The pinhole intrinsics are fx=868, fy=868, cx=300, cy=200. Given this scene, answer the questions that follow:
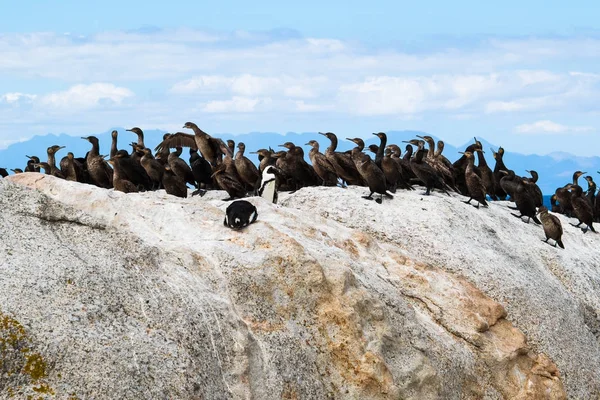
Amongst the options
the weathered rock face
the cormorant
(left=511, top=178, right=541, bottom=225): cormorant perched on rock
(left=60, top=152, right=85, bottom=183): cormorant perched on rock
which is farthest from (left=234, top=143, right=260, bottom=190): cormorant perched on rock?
the cormorant

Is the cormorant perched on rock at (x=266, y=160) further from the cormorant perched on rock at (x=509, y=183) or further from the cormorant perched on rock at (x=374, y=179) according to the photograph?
the cormorant perched on rock at (x=509, y=183)

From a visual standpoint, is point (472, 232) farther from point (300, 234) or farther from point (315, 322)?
point (315, 322)

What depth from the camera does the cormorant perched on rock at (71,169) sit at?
67.4ft

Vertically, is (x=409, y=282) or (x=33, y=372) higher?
(x=33, y=372)

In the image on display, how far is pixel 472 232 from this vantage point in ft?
56.0

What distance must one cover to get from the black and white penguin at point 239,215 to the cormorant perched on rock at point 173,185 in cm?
576

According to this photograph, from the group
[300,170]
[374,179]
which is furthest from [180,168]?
[374,179]

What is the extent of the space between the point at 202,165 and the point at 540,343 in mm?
8428

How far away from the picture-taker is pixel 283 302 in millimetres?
11250

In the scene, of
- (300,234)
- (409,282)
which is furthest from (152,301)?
(409,282)

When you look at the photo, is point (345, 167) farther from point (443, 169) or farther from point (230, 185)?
point (443, 169)

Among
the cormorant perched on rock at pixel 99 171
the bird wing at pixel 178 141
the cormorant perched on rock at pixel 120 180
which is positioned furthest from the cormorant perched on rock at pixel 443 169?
the cormorant perched on rock at pixel 99 171

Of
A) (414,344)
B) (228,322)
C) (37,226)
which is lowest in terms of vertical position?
(414,344)

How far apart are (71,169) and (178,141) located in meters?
2.88
